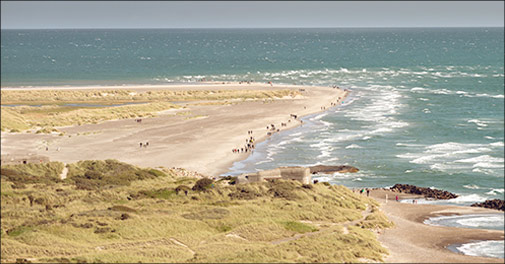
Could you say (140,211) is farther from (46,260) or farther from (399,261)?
(399,261)

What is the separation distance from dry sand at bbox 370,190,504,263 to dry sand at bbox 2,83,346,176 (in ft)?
75.5

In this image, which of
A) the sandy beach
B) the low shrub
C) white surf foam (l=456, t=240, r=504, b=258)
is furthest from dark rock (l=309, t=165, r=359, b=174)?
white surf foam (l=456, t=240, r=504, b=258)

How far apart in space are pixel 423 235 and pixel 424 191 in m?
15.0

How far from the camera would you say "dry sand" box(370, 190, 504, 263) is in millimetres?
42969

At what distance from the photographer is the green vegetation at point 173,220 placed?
38.6m

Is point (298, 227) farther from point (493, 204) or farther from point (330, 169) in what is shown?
point (330, 169)

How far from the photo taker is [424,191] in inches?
2501

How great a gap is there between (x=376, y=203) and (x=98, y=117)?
61.3 metres

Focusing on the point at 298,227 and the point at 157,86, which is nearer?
the point at 298,227

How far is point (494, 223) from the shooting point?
52125 mm

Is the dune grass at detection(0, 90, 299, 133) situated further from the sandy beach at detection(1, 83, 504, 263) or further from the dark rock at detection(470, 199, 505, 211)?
the dark rock at detection(470, 199, 505, 211)

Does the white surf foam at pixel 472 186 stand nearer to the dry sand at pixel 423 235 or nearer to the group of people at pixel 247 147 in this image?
the dry sand at pixel 423 235

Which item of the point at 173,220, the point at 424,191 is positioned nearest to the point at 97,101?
the point at 424,191

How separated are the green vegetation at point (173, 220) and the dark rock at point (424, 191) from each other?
23.3 feet
